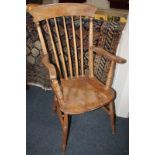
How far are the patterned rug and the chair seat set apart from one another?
311 mm

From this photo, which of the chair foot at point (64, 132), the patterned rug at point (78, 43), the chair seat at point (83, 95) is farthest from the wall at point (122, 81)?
the chair foot at point (64, 132)

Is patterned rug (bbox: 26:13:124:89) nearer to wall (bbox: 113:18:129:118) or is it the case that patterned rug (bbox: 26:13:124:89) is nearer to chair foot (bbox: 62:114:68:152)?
wall (bbox: 113:18:129:118)

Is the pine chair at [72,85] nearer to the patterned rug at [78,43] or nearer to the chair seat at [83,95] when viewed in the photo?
the chair seat at [83,95]

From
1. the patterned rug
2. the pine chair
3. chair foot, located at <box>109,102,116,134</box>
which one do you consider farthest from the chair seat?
the patterned rug

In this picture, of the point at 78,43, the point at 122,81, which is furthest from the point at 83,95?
the point at 78,43

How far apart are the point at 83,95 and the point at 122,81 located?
1.42 ft

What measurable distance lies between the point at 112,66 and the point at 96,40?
427mm

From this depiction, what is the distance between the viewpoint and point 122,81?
5.51ft

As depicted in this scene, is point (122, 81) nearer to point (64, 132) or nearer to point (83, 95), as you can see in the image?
point (83, 95)

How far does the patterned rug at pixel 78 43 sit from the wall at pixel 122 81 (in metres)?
0.10
